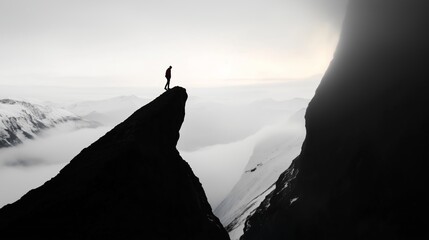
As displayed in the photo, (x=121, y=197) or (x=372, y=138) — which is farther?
(x=372, y=138)

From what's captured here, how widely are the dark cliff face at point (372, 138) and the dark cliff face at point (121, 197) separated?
1480cm

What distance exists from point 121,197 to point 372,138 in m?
23.9

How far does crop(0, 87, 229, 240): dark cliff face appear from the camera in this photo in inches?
676

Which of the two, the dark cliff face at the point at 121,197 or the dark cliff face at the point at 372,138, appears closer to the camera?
the dark cliff face at the point at 121,197

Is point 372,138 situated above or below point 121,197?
below

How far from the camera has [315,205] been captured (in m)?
39.7

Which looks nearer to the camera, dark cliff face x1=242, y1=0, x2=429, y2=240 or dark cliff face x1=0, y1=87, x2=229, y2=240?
dark cliff face x1=0, y1=87, x2=229, y2=240

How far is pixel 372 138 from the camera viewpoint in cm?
3180

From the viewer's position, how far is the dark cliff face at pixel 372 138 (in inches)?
1056

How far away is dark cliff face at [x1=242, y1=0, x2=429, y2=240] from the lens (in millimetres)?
26828

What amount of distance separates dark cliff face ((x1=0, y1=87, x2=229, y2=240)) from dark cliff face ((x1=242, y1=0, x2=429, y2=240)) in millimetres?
14797

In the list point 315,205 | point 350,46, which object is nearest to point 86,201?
point 315,205

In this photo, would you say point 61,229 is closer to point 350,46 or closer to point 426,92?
point 426,92

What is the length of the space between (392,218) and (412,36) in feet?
51.9
